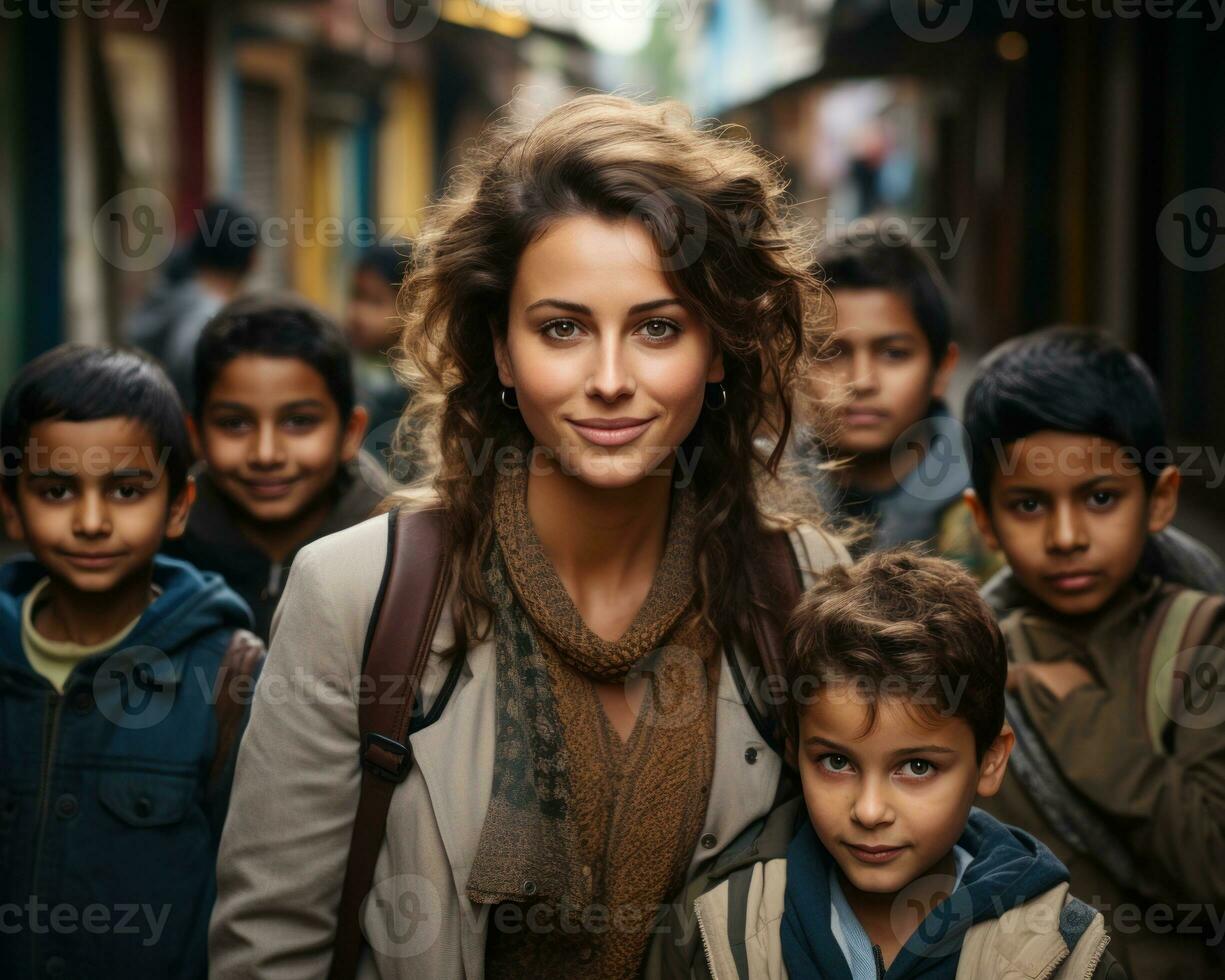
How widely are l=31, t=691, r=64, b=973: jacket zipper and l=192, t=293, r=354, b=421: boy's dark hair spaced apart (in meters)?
1.12

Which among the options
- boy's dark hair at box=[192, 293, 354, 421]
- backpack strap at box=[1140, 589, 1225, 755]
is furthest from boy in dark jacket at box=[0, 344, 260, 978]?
backpack strap at box=[1140, 589, 1225, 755]

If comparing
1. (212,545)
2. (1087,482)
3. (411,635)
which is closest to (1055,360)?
(1087,482)

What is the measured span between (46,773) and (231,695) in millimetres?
398

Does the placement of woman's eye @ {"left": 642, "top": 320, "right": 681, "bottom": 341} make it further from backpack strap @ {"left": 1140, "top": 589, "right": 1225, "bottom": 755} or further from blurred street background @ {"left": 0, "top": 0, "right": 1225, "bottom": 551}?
backpack strap @ {"left": 1140, "top": 589, "right": 1225, "bottom": 755}

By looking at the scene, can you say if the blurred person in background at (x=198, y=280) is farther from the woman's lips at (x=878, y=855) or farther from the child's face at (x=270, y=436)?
the woman's lips at (x=878, y=855)

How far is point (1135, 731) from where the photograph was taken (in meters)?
2.86

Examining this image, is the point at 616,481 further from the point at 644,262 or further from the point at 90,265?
the point at 90,265

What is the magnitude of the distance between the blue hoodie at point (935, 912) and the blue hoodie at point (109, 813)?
125cm

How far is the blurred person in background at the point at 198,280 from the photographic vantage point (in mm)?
6887

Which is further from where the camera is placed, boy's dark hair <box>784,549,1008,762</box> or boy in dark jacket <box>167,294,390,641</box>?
boy in dark jacket <box>167,294,390,641</box>

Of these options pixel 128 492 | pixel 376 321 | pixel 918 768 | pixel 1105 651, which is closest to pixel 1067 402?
pixel 1105 651

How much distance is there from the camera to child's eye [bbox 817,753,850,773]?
2.48m

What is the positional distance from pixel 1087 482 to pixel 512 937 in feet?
5.16

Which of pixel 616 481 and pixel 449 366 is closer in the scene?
pixel 616 481
